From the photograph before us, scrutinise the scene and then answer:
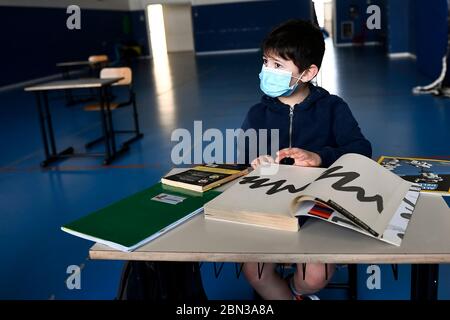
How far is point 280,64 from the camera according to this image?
→ 158 cm

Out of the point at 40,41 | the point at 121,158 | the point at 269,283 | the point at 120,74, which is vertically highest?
the point at 40,41

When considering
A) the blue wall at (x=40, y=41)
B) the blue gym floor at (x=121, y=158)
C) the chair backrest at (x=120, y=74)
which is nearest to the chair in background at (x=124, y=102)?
the chair backrest at (x=120, y=74)

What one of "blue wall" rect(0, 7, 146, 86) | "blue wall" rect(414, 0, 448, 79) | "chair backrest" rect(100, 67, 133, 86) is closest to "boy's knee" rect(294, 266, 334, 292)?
"chair backrest" rect(100, 67, 133, 86)

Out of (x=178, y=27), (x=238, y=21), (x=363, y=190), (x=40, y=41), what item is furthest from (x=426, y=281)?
(x=178, y=27)

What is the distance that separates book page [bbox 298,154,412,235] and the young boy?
0.37 m

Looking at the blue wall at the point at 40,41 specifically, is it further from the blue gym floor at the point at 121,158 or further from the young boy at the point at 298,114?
the young boy at the point at 298,114

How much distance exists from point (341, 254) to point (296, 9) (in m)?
17.1

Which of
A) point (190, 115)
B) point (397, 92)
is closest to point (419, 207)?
point (190, 115)

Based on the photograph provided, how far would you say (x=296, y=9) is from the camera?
Result: 16.8 m

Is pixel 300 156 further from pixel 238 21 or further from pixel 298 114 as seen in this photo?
pixel 238 21

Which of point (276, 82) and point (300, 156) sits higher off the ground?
point (276, 82)

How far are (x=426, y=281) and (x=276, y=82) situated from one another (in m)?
0.84

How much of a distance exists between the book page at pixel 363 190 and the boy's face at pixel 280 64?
579 millimetres
